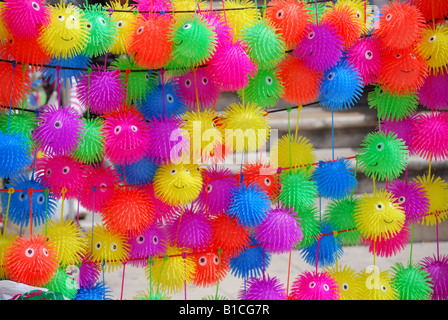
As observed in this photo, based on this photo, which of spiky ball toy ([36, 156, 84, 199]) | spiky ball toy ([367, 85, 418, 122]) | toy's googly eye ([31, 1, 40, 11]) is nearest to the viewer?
toy's googly eye ([31, 1, 40, 11])

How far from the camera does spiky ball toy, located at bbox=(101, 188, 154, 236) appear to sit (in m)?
0.99

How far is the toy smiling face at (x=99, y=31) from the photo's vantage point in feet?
3.13

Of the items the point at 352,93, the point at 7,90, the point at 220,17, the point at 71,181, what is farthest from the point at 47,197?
the point at 352,93

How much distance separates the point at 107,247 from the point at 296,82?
0.52 m

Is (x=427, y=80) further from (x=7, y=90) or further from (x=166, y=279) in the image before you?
(x=7, y=90)

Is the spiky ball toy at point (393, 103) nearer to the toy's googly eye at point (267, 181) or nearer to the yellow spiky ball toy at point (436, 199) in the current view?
the yellow spiky ball toy at point (436, 199)

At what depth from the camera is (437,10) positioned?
1.09m

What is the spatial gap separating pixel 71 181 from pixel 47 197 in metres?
0.06

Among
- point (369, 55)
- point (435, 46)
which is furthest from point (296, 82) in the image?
point (435, 46)

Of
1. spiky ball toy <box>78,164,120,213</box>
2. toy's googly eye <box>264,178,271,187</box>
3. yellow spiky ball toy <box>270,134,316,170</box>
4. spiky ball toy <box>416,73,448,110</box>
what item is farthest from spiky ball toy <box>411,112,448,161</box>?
spiky ball toy <box>78,164,120,213</box>

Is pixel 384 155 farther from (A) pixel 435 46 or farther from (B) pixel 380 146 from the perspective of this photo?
(A) pixel 435 46

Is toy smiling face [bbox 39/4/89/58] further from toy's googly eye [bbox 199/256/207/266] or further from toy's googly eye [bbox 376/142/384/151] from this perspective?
toy's googly eye [bbox 376/142/384/151]

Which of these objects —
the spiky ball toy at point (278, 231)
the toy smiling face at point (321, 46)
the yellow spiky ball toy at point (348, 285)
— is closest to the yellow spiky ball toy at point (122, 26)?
the toy smiling face at point (321, 46)

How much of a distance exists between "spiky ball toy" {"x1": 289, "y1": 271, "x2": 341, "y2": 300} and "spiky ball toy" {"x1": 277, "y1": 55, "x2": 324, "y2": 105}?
38 cm
